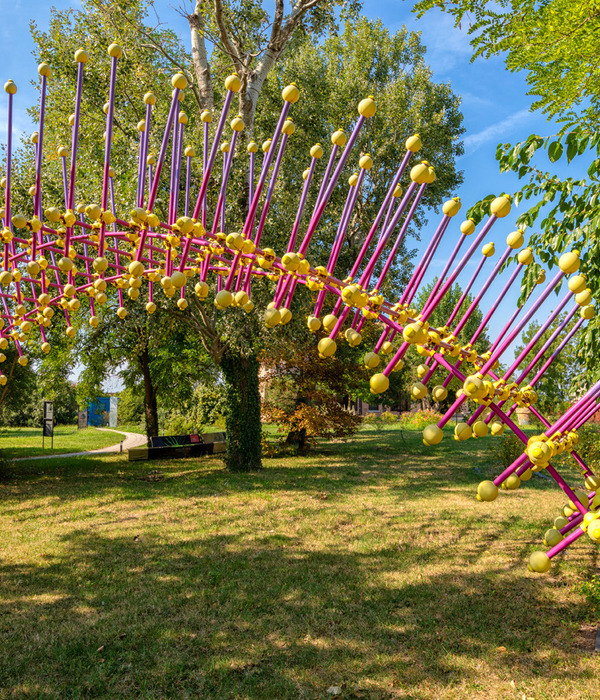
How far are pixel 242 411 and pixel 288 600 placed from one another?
741 centimetres

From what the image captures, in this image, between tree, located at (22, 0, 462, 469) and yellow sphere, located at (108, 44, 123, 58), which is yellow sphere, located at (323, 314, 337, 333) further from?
tree, located at (22, 0, 462, 469)

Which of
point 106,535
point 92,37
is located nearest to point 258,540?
point 106,535

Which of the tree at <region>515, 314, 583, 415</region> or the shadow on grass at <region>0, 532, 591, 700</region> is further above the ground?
the tree at <region>515, 314, 583, 415</region>

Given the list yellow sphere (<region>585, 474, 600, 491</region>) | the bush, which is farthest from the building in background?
yellow sphere (<region>585, 474, 600, 491</region>)

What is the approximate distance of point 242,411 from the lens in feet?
38.6

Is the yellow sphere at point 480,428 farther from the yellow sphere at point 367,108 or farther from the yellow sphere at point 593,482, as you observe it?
the yellow sphere at point 367,108

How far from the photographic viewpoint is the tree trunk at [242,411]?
38.2 ft

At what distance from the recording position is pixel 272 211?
8906 mm

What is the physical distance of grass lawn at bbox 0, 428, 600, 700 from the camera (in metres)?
3.34

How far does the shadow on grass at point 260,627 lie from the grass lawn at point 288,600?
0.02 metres

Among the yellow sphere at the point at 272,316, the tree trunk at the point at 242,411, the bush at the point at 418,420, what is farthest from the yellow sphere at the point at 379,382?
the bush at the point at 418,420

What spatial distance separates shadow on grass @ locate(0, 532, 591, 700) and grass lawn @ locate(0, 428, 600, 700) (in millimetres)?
17

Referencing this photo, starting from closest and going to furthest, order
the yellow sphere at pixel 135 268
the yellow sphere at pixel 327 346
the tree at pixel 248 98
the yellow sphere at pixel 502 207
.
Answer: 1. the yellow sphere at pixel 502 207
2. the yellow sphere at pixel 327 346
3. the yellow sphere at pixel 135 268
4. the tree at pixel 248 98

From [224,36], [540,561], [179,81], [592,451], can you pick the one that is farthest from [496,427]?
[224,36]
